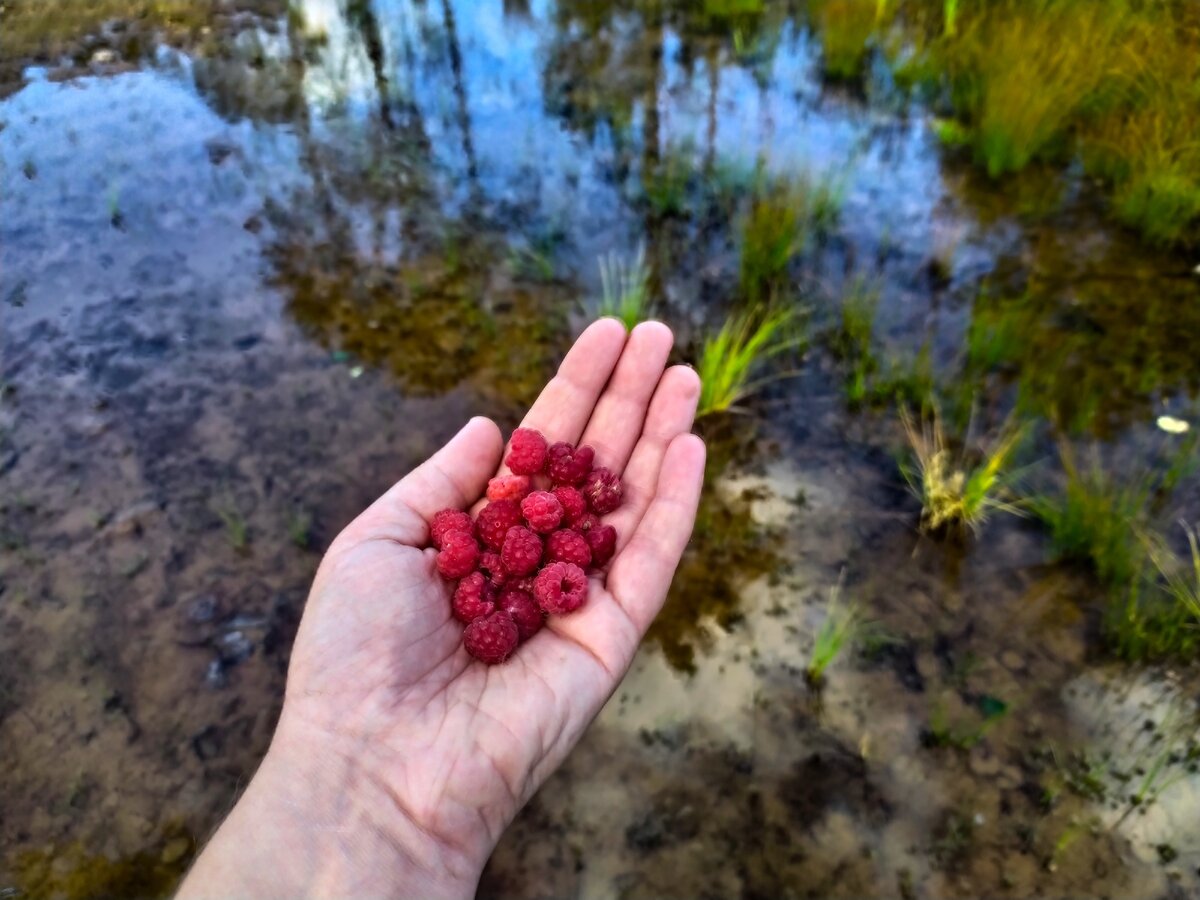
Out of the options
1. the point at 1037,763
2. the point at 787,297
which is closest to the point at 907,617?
the point at 1037,763

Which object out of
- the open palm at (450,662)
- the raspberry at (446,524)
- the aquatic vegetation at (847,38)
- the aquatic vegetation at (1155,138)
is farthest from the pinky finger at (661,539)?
the aquatic vegetation at (847,38)

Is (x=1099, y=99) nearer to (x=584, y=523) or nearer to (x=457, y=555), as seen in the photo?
(x=584, y=523)

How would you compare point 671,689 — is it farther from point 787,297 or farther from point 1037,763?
point 787,297

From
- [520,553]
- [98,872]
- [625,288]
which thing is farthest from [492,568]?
[625,288]

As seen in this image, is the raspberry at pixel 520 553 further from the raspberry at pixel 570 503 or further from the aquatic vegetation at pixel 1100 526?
the aquatic vegetation at pixel 1100 526

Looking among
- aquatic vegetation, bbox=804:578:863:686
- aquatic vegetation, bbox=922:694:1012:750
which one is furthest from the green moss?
aquatic vegetation, bbox=922:694:1012:750

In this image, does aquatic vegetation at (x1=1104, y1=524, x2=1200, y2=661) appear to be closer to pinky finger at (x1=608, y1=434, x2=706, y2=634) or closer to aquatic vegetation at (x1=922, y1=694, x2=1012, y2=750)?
aquatic vegetation at (x1=922, y1=694, x2=1012, y2=750)
